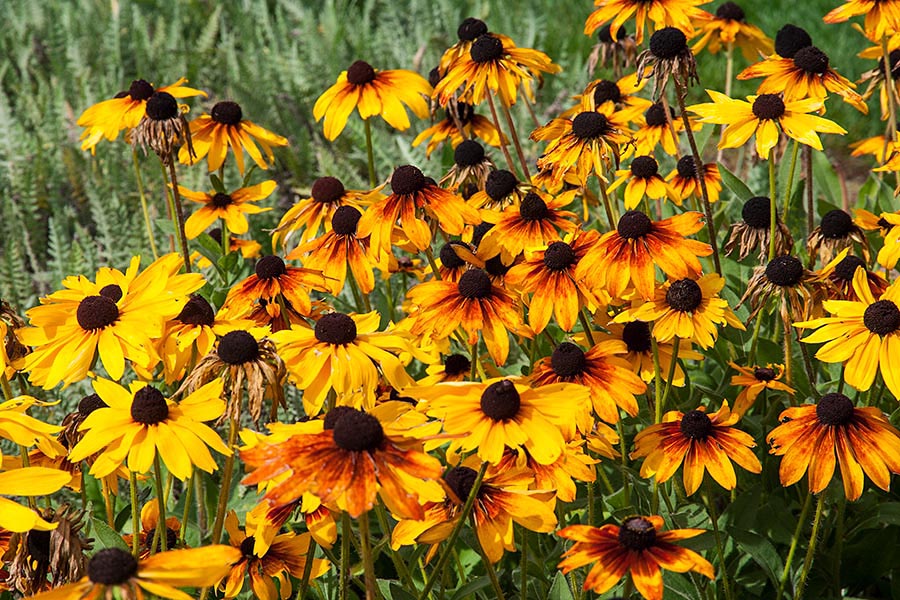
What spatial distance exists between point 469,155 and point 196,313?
0.80 m

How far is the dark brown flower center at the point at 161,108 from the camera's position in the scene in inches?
98.7

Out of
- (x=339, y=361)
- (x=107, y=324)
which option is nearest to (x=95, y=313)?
(x=107, y=324)

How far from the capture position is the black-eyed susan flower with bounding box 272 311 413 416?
5.57 ft

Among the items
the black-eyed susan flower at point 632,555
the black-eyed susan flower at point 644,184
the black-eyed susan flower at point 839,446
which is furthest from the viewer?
the black-eyed susan flower at point 644,184

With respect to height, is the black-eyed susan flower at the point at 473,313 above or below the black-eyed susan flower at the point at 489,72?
below

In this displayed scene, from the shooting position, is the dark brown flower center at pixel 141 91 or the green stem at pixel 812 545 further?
the dark brown flower center at pixel 141 91

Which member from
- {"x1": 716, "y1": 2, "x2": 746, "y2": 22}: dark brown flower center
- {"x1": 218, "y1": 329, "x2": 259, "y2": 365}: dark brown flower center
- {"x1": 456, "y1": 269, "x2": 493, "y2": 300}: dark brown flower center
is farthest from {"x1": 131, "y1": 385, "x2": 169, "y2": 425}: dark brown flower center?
{"x1": 716, "y1": 2, "x2": 746, "y2": 22}: dark brown flower center

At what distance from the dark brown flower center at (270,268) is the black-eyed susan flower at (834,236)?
111cm

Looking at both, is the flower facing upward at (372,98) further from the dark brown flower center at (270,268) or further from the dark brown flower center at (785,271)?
the dark brown flower center at (785,271)

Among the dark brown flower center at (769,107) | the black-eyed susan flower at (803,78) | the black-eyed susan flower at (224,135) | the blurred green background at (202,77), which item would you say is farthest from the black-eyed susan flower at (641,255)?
the blurred green background at (202,77)

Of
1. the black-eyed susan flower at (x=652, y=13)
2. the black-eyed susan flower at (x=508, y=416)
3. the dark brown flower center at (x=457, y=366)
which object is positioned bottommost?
the dark brown flower center at (x=457, y=366)

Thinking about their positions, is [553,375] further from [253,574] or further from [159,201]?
[159,201]

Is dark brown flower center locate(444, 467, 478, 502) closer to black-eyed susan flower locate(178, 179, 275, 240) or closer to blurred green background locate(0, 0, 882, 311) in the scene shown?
black-eyed susan flower locate(178, 179, 275, 240)

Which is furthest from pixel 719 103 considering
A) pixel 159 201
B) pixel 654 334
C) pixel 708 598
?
pixel 159 201
